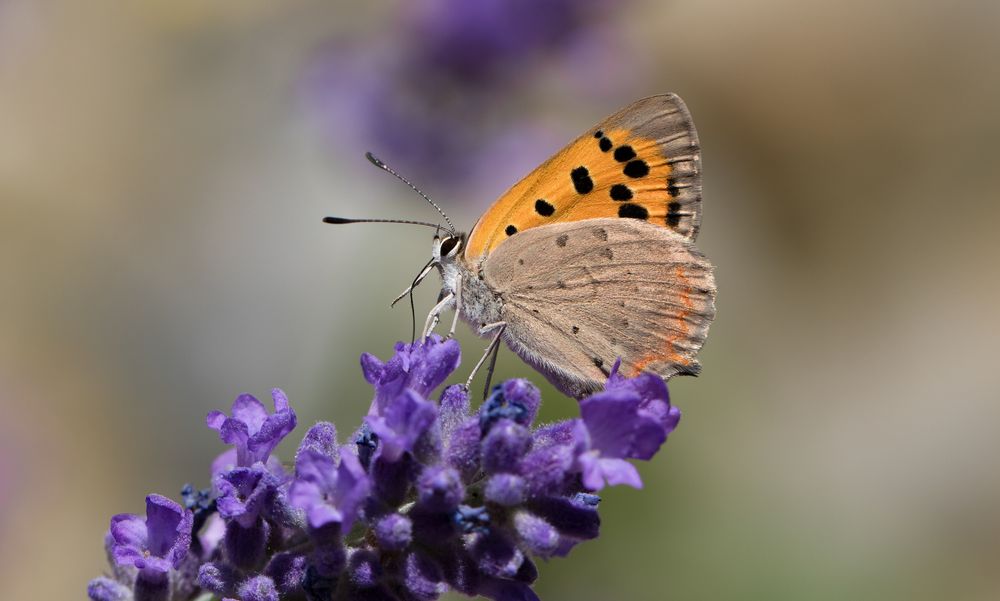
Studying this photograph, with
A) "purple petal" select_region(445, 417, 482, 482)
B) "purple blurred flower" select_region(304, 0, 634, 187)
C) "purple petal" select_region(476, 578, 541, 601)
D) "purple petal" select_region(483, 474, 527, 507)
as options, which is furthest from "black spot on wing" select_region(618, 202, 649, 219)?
"purple blurred flower" select_region(304, 0, 634, 187)

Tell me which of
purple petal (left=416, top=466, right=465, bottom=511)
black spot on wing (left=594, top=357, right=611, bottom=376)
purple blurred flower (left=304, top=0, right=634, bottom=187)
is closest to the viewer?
purple petal (left=416, top=466, right=465, bottom=511)

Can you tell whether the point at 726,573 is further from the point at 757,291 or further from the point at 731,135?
the point at 731,135

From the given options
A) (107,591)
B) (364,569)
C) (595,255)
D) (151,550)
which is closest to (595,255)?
(595,255)

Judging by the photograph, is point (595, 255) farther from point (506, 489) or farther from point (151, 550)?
point (151, 550)

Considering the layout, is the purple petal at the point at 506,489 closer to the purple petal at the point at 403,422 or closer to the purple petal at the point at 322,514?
the purple petal at the point at 403,422

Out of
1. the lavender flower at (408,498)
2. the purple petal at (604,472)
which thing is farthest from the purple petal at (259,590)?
the purple petal at (604,472)

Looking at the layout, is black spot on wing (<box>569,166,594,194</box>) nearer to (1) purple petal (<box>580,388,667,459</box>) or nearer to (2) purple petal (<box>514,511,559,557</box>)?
(1) purple petal (<box>580,388,667,459</box>)
